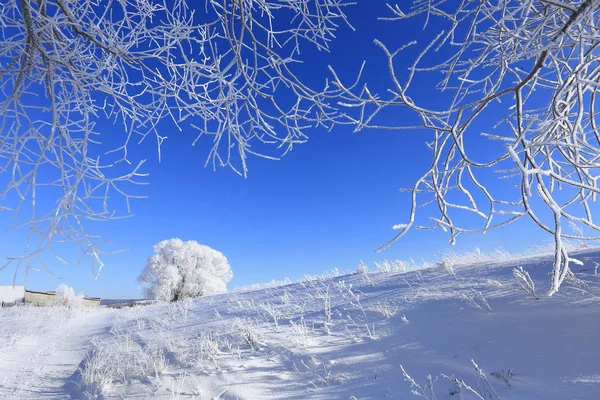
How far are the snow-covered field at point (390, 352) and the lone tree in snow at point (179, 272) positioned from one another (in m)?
21.2

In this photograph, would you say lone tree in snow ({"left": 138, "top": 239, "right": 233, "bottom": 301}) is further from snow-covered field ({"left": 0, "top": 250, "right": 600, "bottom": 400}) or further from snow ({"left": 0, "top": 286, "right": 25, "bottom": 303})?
snow-covered field ({"left": 0, "top": 250, "right": 600, "bottom": 400})

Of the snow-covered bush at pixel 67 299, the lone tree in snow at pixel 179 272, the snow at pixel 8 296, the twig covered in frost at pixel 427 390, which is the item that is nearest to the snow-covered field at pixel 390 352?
the twig covered in frost at pixel 427 390

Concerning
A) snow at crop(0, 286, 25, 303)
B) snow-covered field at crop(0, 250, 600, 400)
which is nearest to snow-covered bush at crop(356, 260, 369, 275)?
snow-covered field at crop(0, 250, 600, 400)

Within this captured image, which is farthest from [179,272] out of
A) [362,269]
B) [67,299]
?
[362,269]

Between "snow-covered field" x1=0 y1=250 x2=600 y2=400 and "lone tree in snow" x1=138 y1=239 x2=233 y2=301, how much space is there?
21163mm

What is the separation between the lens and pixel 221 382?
3611 mm

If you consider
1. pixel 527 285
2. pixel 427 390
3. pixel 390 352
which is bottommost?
pixel 427 390

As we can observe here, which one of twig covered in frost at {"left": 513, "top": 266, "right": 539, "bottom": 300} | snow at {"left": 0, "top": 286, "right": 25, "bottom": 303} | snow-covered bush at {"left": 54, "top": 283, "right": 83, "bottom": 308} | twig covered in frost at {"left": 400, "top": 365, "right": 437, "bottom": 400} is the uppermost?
snow at {"left": 0, "top": 286, "right": 25, "bottom": 303}

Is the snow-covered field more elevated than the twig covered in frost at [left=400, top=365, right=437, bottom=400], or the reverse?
the snow-covered field

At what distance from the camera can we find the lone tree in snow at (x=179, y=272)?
26672 mm

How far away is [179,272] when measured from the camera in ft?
91.6

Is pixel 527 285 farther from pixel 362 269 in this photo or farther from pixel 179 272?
pixel 179 272

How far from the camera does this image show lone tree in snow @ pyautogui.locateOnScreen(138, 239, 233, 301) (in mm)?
26672

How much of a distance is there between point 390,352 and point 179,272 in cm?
2677
